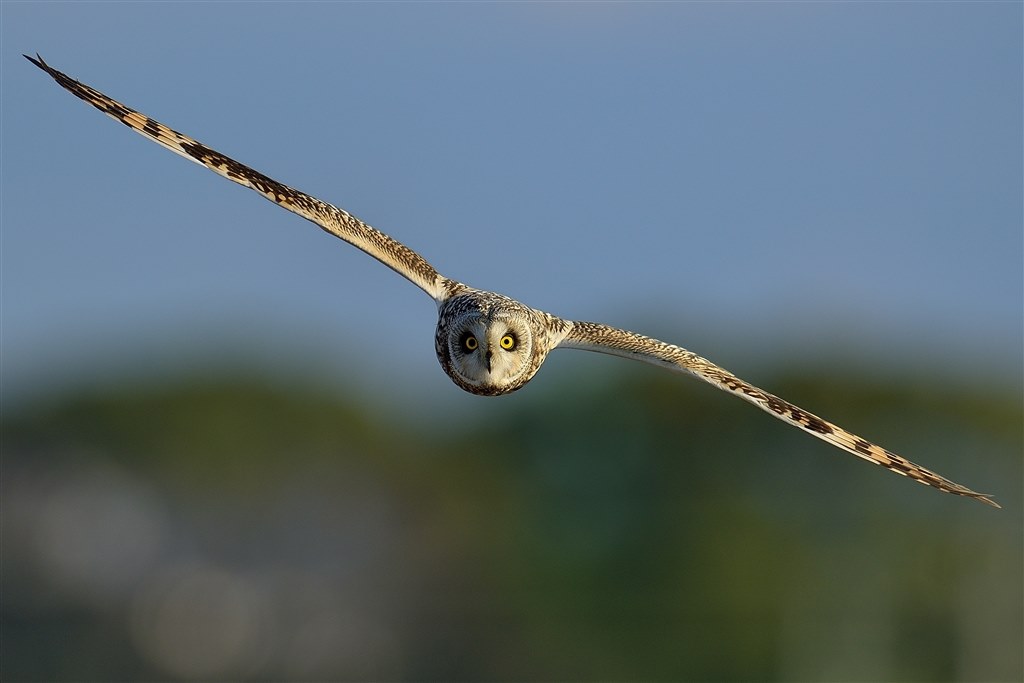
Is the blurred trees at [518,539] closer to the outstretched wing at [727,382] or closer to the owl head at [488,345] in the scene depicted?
the outstretched wing at [727,382]

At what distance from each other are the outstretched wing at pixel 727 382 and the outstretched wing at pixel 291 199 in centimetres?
136

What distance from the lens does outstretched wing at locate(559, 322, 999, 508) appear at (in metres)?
17.3

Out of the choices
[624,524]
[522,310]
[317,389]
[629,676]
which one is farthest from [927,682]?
[317,389]

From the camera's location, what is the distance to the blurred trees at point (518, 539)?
56344 millimetres

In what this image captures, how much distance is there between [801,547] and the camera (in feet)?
216

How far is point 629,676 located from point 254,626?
44.7ft

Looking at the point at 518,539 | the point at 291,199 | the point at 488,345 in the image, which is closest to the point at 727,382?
the point at 488,345

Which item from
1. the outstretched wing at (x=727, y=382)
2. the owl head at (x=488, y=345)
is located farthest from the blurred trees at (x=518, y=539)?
the owl head at (x=488, y=345)

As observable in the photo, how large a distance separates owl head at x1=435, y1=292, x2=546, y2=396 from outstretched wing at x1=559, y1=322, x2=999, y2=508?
0.75m

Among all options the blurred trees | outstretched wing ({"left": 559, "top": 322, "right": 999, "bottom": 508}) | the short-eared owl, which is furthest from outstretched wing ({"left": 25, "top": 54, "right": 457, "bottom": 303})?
the blurred trees

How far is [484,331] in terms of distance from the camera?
55.3 ft

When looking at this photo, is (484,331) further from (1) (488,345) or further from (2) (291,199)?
(2) (291,199)

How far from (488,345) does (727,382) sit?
2201 millimetres

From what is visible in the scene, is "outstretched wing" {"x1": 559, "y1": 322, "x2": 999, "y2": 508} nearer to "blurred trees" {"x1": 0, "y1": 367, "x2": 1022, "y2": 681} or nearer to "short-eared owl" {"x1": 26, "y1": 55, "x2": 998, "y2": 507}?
"short-eared owl" {"x1": 26, "y1": 55, "x2": 998, "y2": 507}
